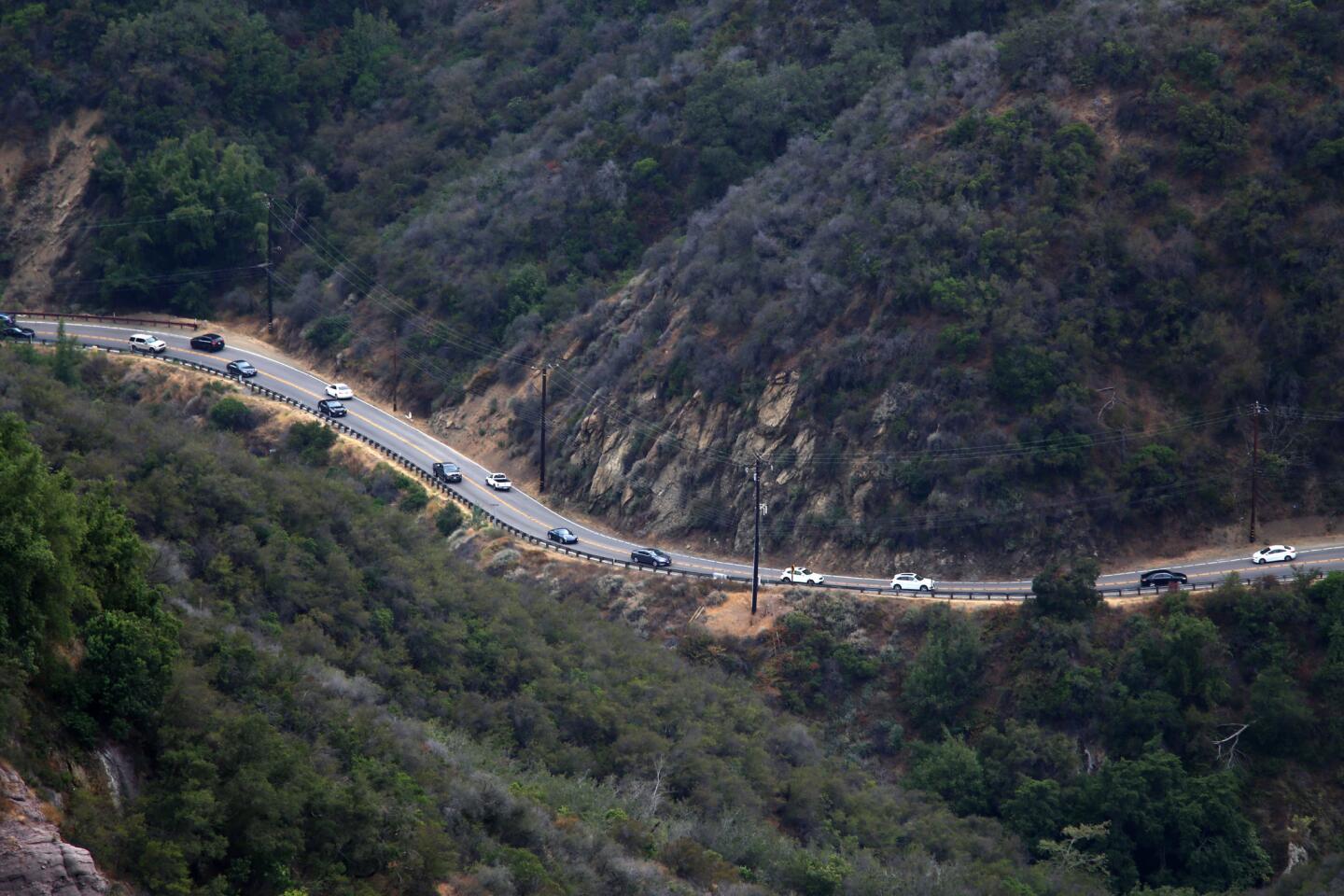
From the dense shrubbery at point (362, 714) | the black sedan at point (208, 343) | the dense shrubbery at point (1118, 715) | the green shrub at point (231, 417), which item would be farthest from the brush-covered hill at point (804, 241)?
the dense shrubbery at point (362, 714)

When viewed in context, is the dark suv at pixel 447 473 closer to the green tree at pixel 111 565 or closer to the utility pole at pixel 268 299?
the utility pole at pixel 268 299

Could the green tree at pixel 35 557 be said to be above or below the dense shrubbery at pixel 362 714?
above

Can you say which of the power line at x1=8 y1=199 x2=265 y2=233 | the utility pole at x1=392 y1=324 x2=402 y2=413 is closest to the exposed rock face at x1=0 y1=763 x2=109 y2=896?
the utility pole at x1=392 y1=324 x2=402 y2=413

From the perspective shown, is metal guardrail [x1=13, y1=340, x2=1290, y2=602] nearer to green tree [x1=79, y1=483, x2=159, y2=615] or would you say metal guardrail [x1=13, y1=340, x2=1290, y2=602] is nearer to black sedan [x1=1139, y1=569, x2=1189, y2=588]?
black sedan [x1=1139, y1=569, x2=1189, y2=588]

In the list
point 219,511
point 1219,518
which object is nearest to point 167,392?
point 219,511

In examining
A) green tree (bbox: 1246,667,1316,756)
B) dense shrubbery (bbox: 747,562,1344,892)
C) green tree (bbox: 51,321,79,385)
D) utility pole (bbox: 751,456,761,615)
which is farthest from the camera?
green tree (bbox: 51,321,79,385)

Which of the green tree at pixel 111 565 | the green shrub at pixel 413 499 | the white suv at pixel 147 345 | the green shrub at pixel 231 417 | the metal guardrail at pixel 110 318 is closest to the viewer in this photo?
the green tree at pixel 111 565

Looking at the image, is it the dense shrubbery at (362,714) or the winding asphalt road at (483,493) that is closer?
the dense shrubbery at (362,714)
